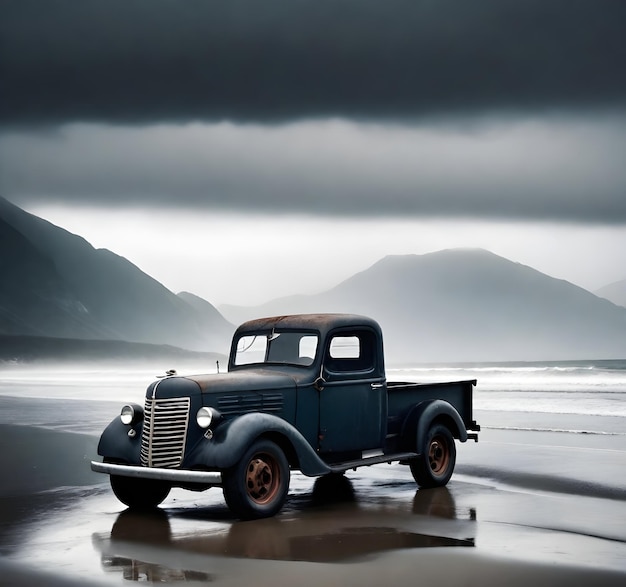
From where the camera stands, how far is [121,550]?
8703mm

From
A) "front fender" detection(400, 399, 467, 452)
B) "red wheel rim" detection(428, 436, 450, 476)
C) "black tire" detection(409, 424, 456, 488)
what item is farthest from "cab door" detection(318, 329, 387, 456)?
"red wheel rim" detection(428, 436, 450, 476)

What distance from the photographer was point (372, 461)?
38.2ft

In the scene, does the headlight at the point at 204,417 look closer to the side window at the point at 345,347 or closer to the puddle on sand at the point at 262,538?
the puddle on sand at the point at 262,538

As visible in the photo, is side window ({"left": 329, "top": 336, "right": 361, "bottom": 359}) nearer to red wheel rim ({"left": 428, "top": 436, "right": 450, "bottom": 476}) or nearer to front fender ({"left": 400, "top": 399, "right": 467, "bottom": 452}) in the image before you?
front fender ({"left": 400, "top": 399, "right": 467, "bottom": 452})

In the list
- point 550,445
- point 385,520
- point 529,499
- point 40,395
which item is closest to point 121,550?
point 385,520

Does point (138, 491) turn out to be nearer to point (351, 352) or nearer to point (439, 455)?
point (351, 352)

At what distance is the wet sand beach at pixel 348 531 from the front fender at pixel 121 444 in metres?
0.61

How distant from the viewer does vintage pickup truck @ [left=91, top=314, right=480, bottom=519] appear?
10031mm

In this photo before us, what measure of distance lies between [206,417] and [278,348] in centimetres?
202

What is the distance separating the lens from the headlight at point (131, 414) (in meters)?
10.8

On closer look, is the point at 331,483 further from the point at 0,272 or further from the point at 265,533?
the point at 0,272

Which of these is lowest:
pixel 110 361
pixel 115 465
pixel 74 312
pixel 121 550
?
pixel 121 550

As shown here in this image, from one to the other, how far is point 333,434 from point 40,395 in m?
27.6

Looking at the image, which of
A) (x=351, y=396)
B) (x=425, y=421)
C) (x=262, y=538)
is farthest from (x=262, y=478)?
(x=425, y=421)
